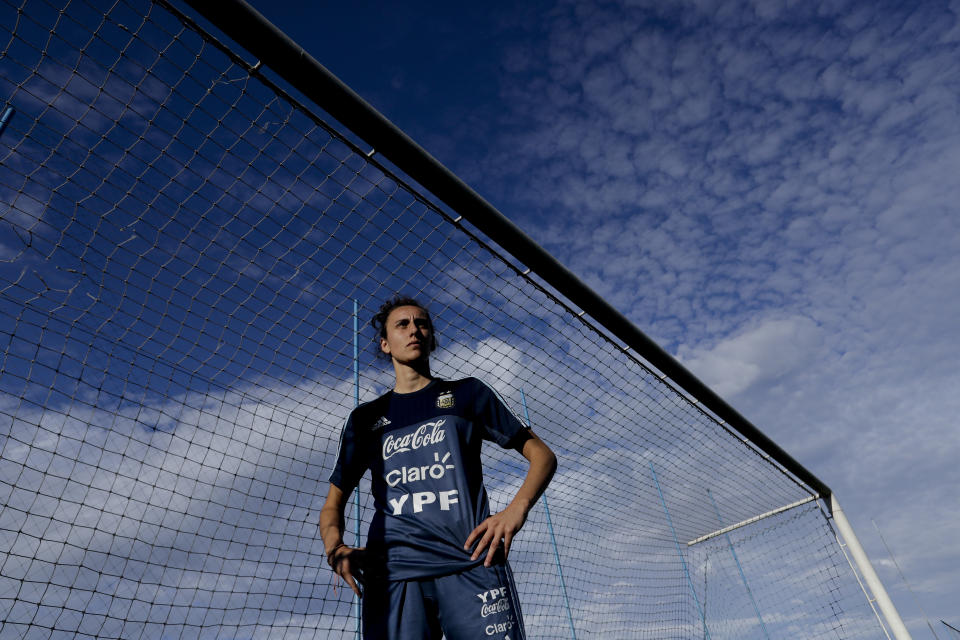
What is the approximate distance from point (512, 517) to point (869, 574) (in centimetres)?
638

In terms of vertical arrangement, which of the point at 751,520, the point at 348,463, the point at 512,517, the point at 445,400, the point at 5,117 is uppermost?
the point at 751,520

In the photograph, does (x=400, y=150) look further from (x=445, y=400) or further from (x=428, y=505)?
(x=428, y=505)

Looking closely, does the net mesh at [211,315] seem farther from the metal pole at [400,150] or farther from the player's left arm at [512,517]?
the player's left arm at [512,517]

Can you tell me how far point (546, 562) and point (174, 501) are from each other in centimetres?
444

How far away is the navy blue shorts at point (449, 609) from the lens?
4.62 ft

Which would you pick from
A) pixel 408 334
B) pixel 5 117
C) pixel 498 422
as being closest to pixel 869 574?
pixel 498 422

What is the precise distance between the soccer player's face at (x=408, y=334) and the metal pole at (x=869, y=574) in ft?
20.9

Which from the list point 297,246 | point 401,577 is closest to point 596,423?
point 297,246

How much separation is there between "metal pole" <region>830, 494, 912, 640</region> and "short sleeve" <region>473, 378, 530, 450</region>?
6.19m

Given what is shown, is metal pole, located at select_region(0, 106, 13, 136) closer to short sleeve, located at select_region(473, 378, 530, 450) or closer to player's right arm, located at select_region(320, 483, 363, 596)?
player's right arm, located at select_region(320, 483, 363, 596)

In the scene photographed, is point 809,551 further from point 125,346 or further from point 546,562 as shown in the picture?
point 125,346

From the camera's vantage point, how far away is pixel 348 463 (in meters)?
1.88

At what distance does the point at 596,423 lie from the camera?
5086 mm

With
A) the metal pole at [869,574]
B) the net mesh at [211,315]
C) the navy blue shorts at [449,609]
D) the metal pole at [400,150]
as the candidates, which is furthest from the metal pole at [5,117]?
the metal pole at [869,574]
